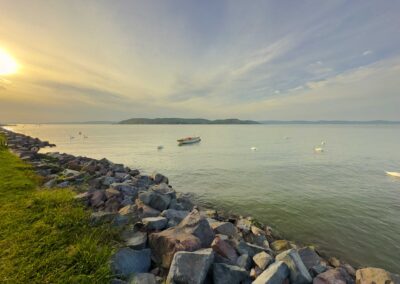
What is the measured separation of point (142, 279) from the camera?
4.39 metres

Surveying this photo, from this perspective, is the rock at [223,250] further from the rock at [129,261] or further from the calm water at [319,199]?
the calm water at [319,199]

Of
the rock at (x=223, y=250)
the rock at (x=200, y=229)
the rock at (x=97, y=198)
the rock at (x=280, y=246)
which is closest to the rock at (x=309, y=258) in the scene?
the rock at (x=280, y=246)

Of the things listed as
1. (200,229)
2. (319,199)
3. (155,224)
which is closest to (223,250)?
(200,229)

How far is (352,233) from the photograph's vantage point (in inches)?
436

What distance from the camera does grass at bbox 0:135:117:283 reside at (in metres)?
4.16

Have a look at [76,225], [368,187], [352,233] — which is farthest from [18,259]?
[368,187]

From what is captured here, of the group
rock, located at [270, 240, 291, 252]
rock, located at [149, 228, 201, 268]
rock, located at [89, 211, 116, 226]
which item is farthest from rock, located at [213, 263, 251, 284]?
rock, located at [270, 240, 291, 252]

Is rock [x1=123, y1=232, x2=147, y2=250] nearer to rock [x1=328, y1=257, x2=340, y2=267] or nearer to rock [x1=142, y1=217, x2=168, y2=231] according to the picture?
rock [x1=142, y1=217, x2=168, y2=231]

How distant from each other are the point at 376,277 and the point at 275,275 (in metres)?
3.08

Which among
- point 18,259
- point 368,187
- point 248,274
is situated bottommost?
point 368,187

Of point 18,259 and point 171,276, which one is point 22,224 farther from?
point 171,276

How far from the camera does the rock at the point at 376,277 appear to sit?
18.0 feet

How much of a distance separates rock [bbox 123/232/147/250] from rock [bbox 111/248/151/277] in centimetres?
20

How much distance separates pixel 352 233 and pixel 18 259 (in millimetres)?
12590
